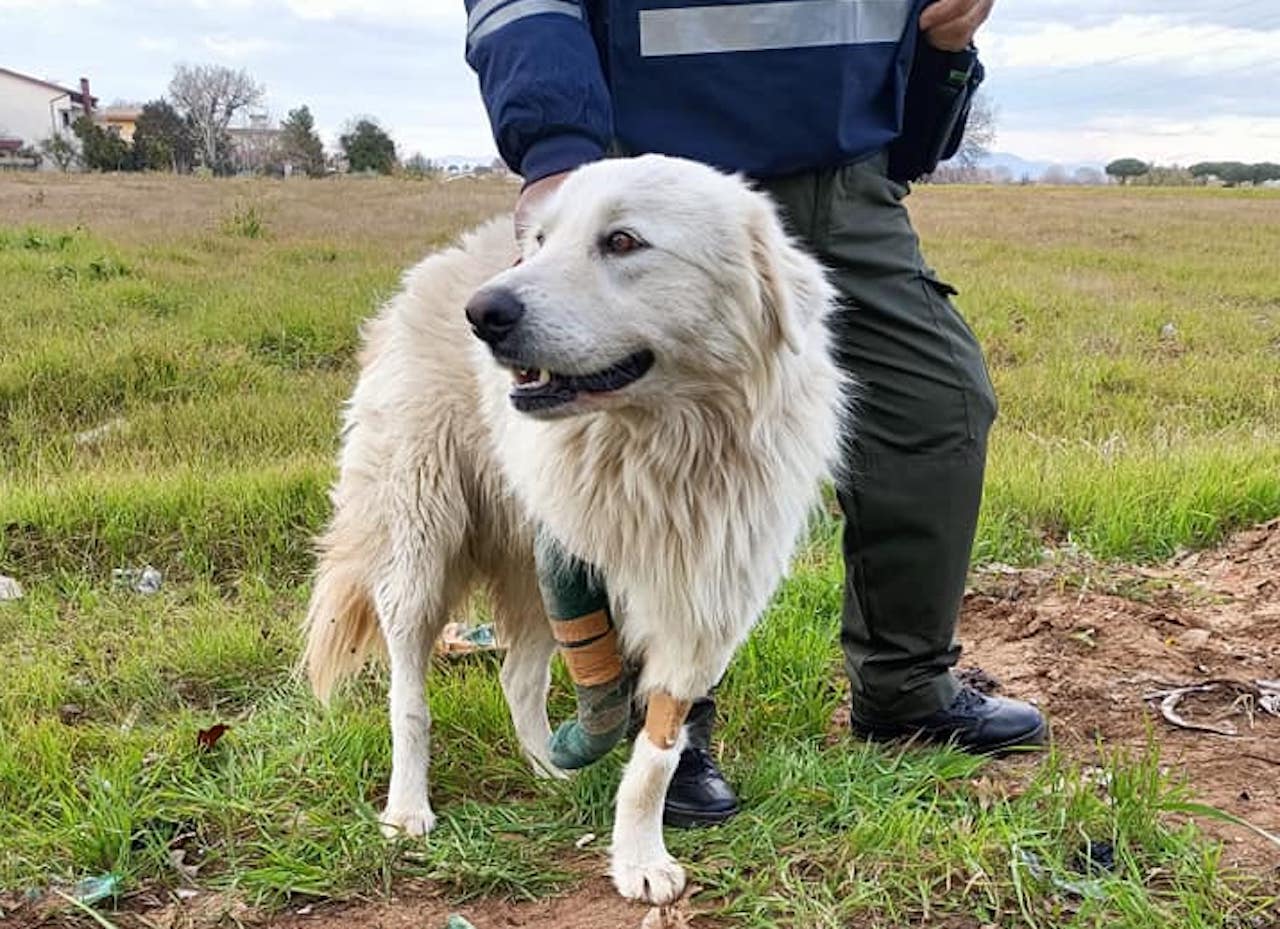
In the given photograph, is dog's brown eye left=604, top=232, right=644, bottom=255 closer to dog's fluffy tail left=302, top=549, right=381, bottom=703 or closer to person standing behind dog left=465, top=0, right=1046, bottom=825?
person standing behind dog left=465, top=0, right=1046, bottom=825

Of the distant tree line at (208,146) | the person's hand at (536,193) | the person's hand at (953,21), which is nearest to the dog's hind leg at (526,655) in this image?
the person's hand at (536,193)

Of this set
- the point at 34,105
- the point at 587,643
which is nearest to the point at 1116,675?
the point at 587,643

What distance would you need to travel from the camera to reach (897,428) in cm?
260

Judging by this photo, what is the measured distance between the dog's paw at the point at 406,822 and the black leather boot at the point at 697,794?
0.51 metres

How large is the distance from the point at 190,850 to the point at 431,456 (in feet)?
3.16

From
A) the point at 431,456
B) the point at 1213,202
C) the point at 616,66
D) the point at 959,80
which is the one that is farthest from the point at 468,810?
the point at 1213,202

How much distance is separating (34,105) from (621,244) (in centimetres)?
7566

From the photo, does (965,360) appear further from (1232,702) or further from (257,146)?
(257,146)

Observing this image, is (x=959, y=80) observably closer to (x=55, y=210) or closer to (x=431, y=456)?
(x=431, y=456)

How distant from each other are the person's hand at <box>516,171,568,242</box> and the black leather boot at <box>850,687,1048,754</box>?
4.96ft

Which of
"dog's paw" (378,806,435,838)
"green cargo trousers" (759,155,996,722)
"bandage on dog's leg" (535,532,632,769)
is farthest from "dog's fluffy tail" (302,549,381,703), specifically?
"green cargo trousers" (759,155,996,722)

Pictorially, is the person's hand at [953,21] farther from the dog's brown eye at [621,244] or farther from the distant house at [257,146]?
the distant house at [257,146]

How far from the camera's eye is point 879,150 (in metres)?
2.51

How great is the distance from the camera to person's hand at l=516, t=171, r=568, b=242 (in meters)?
2.16
